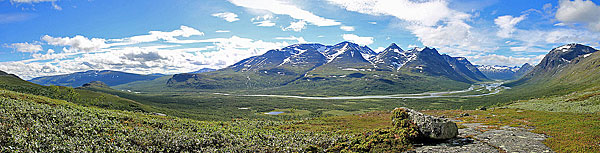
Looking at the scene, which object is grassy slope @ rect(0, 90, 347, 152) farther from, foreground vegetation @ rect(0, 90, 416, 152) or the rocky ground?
the rocky ground

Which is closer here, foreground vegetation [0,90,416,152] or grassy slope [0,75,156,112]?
foreground vegetation [0,90,416,152]

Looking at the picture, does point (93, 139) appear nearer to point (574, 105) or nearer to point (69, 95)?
point (574, 105)

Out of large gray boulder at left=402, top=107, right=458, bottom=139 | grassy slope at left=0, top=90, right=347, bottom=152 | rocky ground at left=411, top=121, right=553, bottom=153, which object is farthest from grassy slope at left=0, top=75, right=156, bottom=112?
rocky ground at left=411, top=121, right=553, bottom=153

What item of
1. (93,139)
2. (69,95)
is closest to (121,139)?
(93,139)

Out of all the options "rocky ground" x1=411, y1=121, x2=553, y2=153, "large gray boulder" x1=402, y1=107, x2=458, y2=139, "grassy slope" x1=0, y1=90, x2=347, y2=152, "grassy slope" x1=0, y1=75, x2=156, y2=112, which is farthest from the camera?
"grassy slope" x1=0, y1=75, x2=156, y2=112

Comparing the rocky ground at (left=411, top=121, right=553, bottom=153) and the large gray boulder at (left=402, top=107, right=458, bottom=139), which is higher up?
the large gray boulder at (left=402, top=107, right=458, bottom=139)

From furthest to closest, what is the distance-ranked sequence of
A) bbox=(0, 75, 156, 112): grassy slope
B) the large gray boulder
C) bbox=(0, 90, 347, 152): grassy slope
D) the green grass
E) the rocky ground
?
1. bbox=(0, 75, 156, 112): grassy slope
2. the green grass
3. the large gray boulder
4. the rocky ground
5. bbox=(0, 90, 347, 152): grassy slope

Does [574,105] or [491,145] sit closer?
[491,145]

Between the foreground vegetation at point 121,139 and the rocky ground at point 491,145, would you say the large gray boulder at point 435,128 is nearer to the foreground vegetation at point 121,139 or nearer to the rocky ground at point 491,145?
the rocky ground at point 491,145

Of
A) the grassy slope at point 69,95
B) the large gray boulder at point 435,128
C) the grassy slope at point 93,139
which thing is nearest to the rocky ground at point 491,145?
the large gray boulder at point 435,128

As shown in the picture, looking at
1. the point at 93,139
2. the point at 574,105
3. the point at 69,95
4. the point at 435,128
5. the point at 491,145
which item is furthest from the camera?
the point at 69,95

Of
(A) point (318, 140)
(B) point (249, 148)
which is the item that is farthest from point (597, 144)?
(B) point (249, 148)

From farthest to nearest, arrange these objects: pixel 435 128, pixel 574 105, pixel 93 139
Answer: pixel 574 105 → pixel 435 128 → pixel 93 139

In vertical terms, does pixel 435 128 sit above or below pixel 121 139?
above
